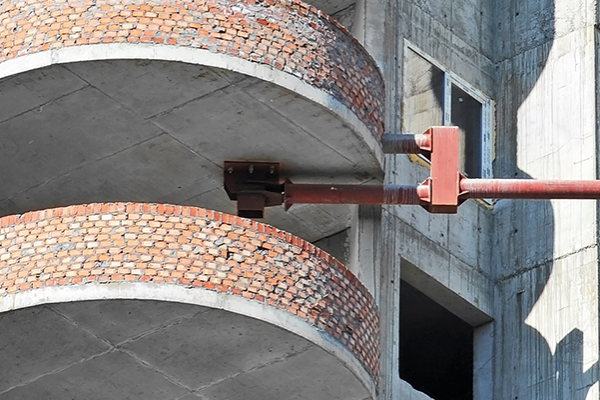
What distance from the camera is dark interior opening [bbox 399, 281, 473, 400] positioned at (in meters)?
29.2

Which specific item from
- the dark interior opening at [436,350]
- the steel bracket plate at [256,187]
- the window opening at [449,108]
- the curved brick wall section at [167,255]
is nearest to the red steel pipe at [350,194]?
the steel bracket plate at [256,187]

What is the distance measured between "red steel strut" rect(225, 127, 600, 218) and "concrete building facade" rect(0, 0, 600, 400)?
27 centimetres

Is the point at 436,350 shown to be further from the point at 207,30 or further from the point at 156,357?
the point at 207,30

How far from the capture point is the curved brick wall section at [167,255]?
21266 mm

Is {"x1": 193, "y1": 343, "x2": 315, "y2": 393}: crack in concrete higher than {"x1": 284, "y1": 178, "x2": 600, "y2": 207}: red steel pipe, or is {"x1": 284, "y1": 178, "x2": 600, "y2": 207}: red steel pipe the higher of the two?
{"x1": 284, "y1": 178, "x2": 600, "y2": 207}: red steel pipe

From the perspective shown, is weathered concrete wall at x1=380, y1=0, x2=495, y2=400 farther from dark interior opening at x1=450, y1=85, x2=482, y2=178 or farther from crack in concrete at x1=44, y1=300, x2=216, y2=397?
crack in concrete at x1=44, y1=300, x2=216, y2=397

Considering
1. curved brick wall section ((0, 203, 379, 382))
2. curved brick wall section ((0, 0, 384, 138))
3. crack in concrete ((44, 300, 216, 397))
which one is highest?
curved brick wall section ((0, 0, 384, 138))

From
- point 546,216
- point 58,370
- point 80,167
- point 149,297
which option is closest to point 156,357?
point 58,370

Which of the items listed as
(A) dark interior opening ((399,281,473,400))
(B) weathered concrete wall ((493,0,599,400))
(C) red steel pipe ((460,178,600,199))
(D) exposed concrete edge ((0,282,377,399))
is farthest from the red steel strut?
(A) dark interior opening ((399,281,473,400))

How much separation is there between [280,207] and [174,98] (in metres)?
2.80

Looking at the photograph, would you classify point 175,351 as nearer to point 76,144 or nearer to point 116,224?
point 116,224

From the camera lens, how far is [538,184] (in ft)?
80.8

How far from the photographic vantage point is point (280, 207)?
Answer: 25.3 metres

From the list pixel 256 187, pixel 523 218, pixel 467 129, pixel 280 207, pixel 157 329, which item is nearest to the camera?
pixel 157 329
